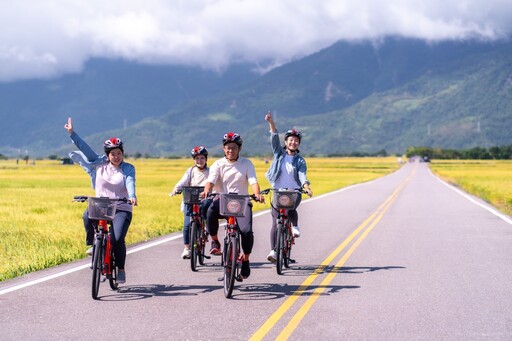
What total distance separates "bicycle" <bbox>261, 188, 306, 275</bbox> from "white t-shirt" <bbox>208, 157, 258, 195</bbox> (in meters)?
0.71

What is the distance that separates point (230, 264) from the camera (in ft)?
28.3

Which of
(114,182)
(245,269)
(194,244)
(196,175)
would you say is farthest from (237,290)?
(196,175)

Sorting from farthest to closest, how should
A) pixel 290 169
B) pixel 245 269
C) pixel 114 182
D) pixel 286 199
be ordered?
pixel 290 169 → pixel 286 199 → pixel 245 269 → pixel 114 182

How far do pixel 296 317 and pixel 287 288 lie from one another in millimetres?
1742

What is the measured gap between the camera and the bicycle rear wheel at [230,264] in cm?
855

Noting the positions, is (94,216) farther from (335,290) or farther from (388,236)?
(388,236)

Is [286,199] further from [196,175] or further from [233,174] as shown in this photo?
[196,175]

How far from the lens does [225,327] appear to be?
705 centimetres

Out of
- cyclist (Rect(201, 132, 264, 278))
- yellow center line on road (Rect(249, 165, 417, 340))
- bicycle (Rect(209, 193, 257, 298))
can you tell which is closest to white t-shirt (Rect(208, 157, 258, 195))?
cyclist (Rect(201, 132, 264, 278))

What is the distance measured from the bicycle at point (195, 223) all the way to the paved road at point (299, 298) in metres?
0.28

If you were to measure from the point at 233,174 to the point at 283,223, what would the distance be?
1806 mm

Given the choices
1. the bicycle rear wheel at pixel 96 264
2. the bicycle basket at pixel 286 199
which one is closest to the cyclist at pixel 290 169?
the bicycle basket at pixel 286 199

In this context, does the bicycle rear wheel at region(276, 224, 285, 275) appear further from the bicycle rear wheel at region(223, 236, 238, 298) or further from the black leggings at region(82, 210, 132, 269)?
the black leggings at region(82, 210, 132, 269)

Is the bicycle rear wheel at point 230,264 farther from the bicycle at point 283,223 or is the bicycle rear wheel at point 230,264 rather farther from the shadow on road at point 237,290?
the bicycle at point 283,223
